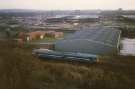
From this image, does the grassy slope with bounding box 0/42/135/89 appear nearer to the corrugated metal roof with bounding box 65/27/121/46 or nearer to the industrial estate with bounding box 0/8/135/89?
the industrial estate with bounding box 0/8/135/89

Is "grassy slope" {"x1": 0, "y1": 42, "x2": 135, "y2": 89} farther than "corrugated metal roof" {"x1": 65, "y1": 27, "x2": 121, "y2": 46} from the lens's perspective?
No

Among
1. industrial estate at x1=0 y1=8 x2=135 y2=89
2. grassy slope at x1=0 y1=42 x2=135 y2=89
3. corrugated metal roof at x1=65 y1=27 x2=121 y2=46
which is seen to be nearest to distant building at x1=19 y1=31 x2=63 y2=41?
industrial estate at x1=0 y1=8 x2=135 y2=89

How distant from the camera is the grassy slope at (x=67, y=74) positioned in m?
2.83

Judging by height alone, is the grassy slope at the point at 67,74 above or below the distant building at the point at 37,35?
below

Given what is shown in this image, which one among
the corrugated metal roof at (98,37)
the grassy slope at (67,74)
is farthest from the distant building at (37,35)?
the grassy slope at (67,74)

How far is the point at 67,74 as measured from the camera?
3.91 m

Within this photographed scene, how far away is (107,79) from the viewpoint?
3.67 m

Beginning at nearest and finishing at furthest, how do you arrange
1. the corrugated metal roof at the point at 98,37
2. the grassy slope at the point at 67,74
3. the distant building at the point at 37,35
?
the grassy slope at the point at 67,74, the corrugated metal roof at the point at 98,37, the distant building at the point at 37,35

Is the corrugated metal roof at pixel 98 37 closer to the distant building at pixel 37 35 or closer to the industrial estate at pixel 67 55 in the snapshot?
the industrial estate at pixel 67 55

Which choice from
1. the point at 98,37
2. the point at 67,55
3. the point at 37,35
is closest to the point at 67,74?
the point at 67,55

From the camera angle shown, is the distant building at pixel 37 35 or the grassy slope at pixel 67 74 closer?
the grassy slope at pixel 67 74

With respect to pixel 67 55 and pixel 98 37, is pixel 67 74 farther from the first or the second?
pixel 98 37

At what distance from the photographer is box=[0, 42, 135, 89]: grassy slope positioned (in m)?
2.83

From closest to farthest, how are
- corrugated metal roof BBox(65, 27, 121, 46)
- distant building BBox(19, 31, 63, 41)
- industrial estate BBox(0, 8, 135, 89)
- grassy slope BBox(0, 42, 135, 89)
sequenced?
grassy slope BBox(0, 42, 135, 89) < industrial estate BBox(0, 8, 135, 89) < corrugated metal roof BBox(65, 27, 121, 46) < distant building BBox(19, 31, 63, 41)
